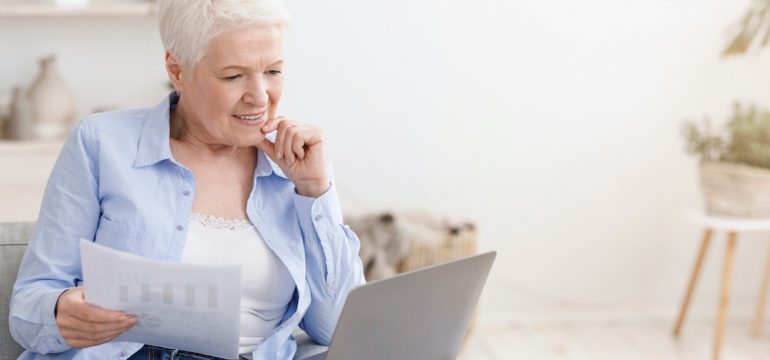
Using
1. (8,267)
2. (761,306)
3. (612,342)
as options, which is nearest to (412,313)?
(8,267)

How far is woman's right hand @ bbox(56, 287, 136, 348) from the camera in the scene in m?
1.39

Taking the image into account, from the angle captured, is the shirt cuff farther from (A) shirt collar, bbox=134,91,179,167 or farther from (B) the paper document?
(A) shirt collar, bbox=134,91,179,167

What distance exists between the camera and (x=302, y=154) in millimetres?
1688

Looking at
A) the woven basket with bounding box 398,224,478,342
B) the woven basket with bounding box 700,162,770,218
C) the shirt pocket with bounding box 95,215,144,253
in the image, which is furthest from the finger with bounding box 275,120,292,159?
the woven basket with bounding box 700,162,770,218

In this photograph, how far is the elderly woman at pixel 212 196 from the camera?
1560 millimetres

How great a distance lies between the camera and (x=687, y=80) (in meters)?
3.63

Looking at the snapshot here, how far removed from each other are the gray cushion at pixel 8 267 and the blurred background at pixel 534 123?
169 cm

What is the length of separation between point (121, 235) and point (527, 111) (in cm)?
220

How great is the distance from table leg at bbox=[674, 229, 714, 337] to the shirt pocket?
7.33ft

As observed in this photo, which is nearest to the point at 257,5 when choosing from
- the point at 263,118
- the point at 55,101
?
the point at 263,118

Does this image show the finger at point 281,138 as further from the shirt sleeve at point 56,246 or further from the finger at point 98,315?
the finger at point 98,315

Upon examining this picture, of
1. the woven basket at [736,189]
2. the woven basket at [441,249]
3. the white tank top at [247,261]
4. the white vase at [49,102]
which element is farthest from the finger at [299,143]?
the woven basket at [736,189]

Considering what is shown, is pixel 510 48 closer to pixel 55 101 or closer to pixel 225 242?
pixel 55 101

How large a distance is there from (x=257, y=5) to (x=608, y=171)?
7.52ft
